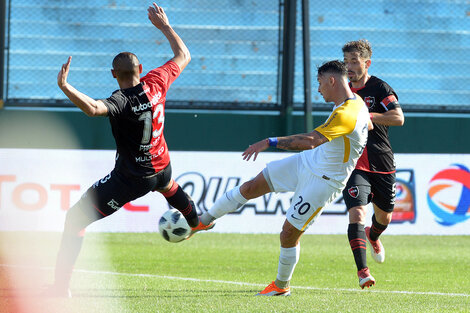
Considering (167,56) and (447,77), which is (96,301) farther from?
(447,77)

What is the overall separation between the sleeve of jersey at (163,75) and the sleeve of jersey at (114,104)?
0.44 m

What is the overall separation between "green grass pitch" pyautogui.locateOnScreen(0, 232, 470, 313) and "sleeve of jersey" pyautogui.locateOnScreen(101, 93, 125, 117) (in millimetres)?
1458

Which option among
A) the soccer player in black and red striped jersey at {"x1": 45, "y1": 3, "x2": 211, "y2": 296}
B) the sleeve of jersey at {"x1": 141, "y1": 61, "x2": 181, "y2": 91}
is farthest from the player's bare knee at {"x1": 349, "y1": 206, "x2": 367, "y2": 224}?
the sleeve of jersey at {"x1": 141, "y1": 61, "x2": 181, "y2": 91}

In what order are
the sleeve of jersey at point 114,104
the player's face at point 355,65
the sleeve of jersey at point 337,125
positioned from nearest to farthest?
the sleeve of jersey at point 114,104 < the sleeve of jersey at point 337,125 < the player's face at point 355,65

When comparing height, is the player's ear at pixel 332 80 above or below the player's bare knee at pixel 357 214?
above

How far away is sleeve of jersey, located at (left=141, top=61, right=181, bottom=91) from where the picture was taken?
20.8 feet

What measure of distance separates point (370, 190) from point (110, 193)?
267 centimetres

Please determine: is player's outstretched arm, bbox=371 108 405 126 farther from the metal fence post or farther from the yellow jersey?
the metal fence post

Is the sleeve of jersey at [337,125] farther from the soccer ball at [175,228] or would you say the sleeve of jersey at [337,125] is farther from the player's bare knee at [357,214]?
the soccer ball at [175,228]

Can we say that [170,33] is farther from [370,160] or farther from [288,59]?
[288,59]

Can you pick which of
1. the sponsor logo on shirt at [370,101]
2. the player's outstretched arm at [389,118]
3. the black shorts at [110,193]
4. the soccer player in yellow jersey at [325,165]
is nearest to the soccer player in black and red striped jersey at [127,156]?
the black shorts at [110,193]

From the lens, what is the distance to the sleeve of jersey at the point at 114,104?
577 cm

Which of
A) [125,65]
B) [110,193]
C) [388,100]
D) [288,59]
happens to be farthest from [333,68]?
[288,59]

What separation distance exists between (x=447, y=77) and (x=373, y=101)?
934cm
